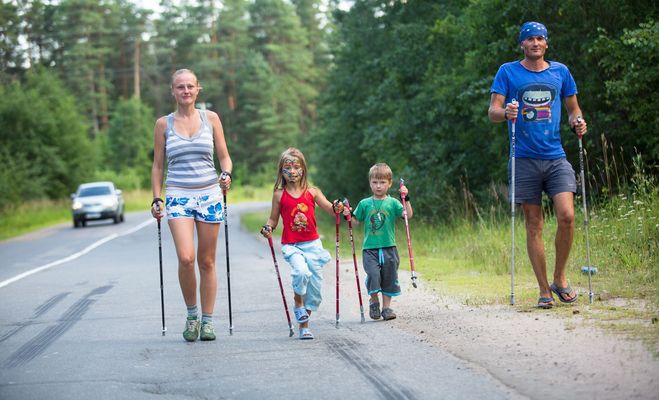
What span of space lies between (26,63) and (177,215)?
74.8m

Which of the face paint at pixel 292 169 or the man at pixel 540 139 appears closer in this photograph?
the face paint at pixel 292 169

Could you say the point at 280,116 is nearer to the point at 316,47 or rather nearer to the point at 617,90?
the point at 316,47

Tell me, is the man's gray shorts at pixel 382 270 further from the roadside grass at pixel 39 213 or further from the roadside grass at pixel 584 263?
the roadside grass at pixel 39 213

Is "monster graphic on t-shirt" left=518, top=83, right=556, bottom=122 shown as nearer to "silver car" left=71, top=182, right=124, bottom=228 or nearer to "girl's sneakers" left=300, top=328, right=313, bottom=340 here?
"girl's sneakers" left=300, top=328, right=313, bottom=340

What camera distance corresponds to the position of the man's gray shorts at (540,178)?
8.42 meters

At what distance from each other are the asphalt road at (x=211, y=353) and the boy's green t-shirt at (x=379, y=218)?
2.42ft

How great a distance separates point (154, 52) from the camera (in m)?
88.1

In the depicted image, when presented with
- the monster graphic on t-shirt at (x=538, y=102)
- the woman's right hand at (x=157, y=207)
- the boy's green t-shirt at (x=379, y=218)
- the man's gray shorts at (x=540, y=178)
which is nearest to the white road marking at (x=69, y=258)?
the woman's right hand at (x=157, y=207)

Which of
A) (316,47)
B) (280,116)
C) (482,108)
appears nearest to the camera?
(482,108)

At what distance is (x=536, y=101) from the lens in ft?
27.6

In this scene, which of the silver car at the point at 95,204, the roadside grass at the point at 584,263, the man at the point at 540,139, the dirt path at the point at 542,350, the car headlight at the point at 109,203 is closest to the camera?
the dirt path at the point at 542,350

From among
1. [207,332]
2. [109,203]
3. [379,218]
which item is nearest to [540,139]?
[379,218]

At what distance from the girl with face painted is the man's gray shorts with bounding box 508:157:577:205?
1.70 meters

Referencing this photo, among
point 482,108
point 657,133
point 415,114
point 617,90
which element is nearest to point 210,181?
point 617,90
